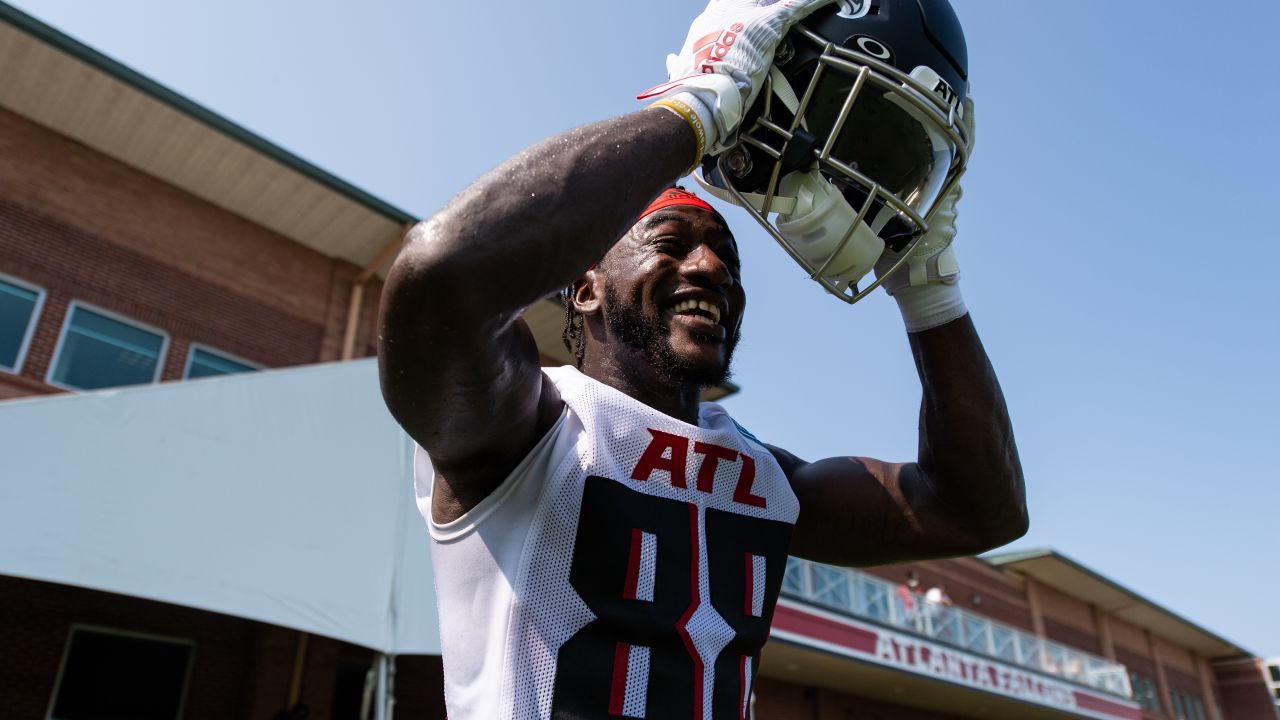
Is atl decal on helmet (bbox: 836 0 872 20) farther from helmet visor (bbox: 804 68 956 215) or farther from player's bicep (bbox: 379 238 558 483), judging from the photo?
player's bicep (bbox: 379 238 558 483)

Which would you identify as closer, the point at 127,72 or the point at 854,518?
the point at 854,518

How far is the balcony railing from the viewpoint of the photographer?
1494 centimetres

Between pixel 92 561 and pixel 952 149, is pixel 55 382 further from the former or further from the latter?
pixel 952 149

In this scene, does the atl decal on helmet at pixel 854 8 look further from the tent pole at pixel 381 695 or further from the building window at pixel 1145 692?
the building window at pixel 1145 692

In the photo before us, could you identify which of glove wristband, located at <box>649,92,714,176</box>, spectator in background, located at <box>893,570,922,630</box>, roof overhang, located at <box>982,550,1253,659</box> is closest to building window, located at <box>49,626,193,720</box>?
glove wristband, located at <box>649,92,714,176</box>

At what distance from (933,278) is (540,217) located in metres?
1.14

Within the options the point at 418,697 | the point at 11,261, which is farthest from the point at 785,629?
the point at 11,261

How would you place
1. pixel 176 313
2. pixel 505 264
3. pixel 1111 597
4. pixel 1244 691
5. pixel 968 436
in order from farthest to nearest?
pixel 1244 691, pixel 1111 597, pixel 176 313, pixel 968 436, pixel 505 264

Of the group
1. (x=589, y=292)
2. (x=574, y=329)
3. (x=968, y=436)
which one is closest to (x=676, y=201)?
(x=589, y=292)

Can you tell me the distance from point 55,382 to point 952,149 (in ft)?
38.0

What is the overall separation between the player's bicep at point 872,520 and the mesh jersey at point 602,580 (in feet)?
1.27

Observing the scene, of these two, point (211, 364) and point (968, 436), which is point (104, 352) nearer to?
point (211, 364)

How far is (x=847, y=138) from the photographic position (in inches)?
70.5

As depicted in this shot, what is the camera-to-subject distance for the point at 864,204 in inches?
68.7
